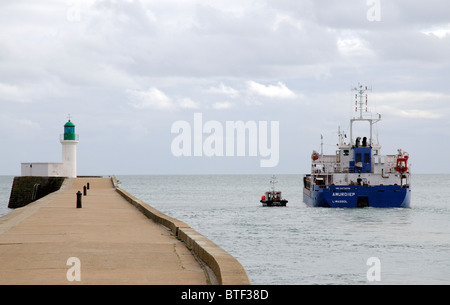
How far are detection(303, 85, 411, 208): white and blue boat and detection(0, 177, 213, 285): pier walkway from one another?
33499 mm

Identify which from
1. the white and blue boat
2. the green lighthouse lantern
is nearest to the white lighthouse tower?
the green lighthouse lantern

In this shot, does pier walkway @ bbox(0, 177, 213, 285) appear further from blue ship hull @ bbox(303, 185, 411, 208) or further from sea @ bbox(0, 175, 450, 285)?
blue ship hull @ bbox(303, 185, 411, 208)

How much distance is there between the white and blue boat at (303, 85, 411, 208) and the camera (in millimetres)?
54375

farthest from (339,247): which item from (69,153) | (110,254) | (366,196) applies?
(69,153)

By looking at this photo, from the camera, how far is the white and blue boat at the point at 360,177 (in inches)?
2141

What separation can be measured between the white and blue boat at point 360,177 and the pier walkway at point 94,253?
3350 centimetres

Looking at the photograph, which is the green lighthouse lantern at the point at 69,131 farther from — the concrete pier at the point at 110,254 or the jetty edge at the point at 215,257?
the jetty edge at the point at 215,257

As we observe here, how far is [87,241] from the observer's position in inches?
663

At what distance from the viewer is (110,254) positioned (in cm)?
1439

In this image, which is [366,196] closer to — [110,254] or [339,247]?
[339,247]

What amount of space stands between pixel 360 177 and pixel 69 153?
120 ft
